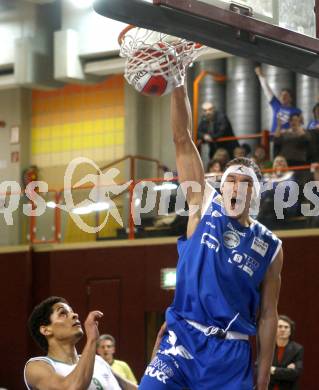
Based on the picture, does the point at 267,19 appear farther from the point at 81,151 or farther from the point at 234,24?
the point at 81,151

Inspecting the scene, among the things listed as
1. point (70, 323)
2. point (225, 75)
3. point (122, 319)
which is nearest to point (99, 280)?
point (122, 319)

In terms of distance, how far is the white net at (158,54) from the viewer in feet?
18.6

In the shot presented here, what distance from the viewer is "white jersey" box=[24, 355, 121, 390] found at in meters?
6.29

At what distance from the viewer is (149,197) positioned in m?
15.7

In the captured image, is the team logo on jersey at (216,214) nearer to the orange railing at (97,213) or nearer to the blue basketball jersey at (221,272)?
the blue basketball jersey at (221,272)

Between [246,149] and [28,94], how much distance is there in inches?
262

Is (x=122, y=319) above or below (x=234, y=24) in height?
below

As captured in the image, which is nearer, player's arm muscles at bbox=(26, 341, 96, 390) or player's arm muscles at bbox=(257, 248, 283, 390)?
player's arm muscles at bbox=(257, 248, 283, 390)

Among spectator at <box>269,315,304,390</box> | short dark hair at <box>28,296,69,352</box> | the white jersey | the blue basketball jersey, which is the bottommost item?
spectator at <box>269,315,304,390</box>

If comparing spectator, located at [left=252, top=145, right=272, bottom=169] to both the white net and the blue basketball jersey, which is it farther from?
the blue basketball jersey

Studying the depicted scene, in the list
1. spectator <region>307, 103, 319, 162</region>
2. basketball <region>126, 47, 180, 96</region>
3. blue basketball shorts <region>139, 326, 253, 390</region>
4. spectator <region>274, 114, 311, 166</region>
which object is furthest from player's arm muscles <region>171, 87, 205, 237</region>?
spectator <region>274, 114, 311, 166</region>
